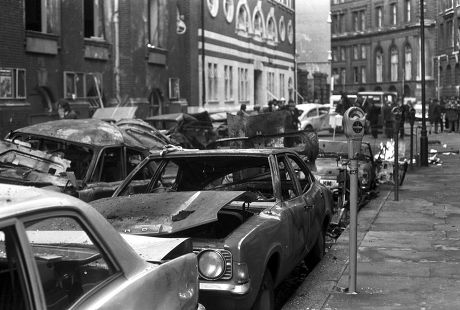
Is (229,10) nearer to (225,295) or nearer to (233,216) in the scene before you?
(233,216)

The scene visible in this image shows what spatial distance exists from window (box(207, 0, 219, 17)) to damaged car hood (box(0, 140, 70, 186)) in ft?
85.5

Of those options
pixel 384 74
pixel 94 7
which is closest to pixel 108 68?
pixel 94 7

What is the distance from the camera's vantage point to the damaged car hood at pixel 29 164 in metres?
8.58

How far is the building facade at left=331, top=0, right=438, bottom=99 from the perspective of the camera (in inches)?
3034

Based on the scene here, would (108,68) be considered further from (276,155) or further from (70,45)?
(276,155)

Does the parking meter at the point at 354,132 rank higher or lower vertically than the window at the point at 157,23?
lower

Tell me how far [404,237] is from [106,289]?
6.86 metres

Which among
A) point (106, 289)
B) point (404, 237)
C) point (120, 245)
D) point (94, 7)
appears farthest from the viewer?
point (94, 7)


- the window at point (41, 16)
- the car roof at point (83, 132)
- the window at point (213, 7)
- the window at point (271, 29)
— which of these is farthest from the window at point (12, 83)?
the window at point (271, 29)

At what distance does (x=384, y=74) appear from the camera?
3258 inches

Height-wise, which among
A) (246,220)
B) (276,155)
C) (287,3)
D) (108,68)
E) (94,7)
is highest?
(287,3)

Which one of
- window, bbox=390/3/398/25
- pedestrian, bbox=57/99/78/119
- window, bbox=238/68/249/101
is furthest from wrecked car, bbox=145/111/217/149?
window, bbox=390/3/398/25

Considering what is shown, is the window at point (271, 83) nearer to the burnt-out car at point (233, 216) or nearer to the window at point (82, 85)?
the window at point (82, 85)

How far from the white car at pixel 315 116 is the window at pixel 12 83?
56.8 feet
